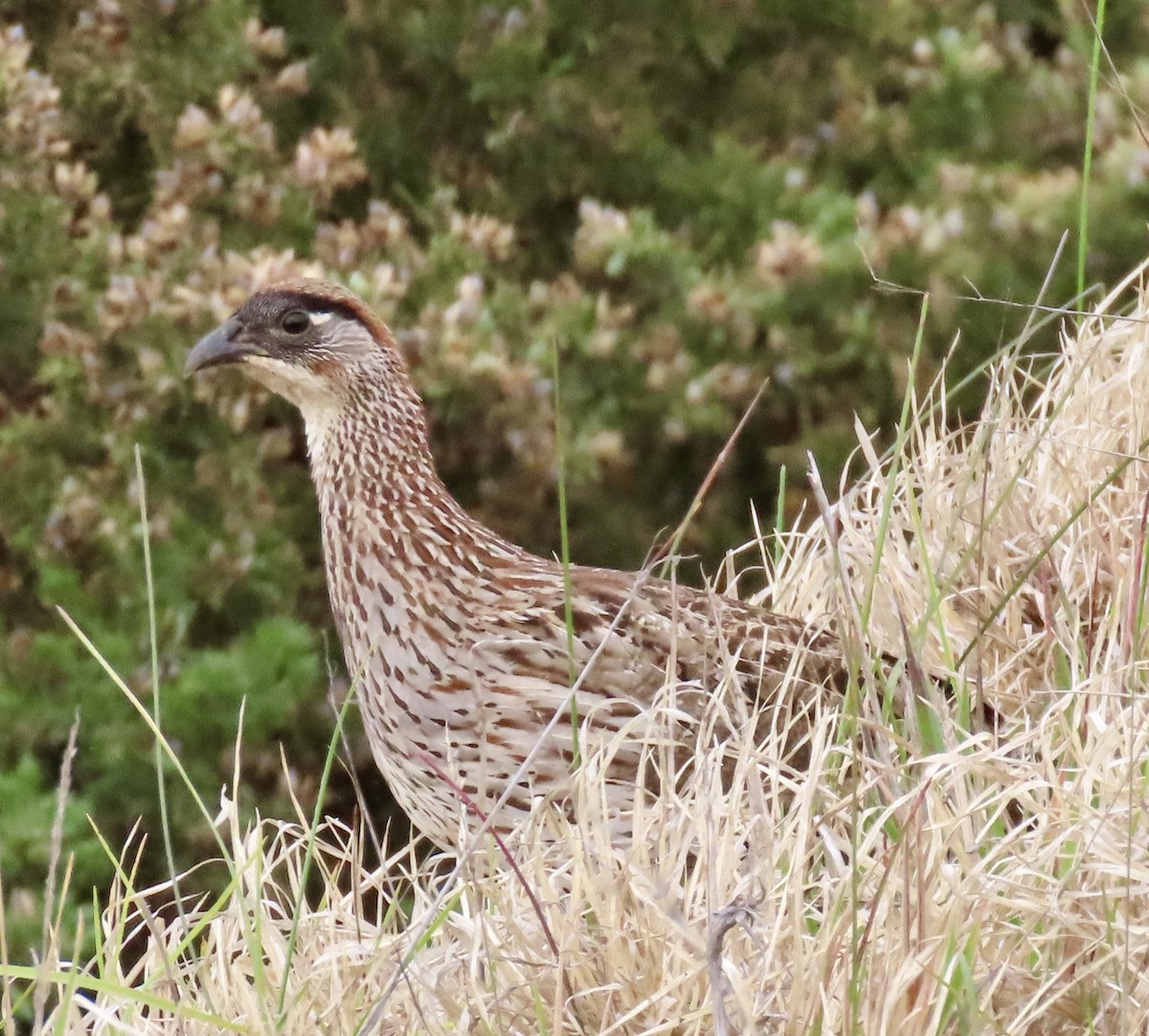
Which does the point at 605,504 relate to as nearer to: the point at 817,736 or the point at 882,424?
the point at 882,424

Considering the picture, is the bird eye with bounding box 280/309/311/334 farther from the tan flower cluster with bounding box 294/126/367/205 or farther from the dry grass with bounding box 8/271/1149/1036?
the dry grass with bounding box 8/271/1149/1036

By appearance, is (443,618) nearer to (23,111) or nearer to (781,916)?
(781,916)

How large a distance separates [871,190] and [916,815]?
3.79 metres

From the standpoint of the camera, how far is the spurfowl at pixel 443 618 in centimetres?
350

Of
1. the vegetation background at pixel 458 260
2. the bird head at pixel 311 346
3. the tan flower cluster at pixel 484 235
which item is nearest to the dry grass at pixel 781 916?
the bird head at pixel 311 346

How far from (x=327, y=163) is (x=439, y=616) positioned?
2.07m

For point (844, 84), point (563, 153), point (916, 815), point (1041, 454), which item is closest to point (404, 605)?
point (1041, 454)

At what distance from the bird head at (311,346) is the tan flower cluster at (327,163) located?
1242 mm

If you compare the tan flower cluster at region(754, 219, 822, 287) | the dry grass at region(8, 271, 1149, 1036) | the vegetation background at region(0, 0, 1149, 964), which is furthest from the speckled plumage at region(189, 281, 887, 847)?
the tan flower cluster at region(754, 219, 822, 287)

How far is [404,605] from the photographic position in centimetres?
381

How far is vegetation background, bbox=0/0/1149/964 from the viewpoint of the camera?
17.3 feet

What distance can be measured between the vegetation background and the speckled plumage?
94 cm

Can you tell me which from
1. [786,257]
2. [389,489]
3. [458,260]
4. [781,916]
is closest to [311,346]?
[389,489]

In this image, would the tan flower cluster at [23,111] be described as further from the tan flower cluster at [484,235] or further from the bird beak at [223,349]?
the bird beak at [223,349]
